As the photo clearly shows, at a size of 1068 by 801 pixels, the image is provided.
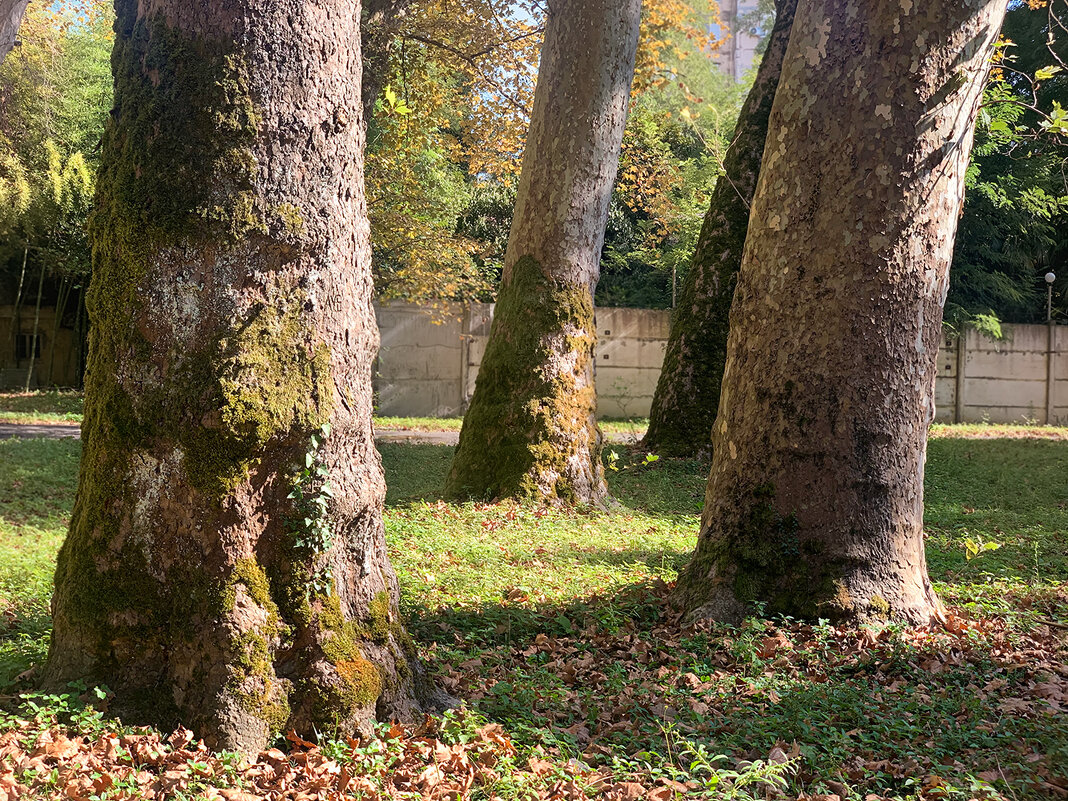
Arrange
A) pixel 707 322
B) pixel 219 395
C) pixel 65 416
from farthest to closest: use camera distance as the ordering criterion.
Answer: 1. pixel 65 416
2. pixel 707 322
3. pixel 219 395

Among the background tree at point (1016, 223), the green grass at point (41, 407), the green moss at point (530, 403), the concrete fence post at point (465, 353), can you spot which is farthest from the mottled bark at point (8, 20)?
the background tree at point (1016, 223)

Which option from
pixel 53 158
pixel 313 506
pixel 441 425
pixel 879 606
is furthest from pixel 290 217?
pixel 53 158

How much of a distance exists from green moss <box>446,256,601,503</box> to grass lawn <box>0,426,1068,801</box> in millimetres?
907

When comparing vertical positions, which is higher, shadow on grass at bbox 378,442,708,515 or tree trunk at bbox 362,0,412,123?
tree trunk at bbox 362,0,412,123

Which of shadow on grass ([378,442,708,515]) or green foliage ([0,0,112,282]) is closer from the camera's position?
shadow on grass ([378,442,708,515])

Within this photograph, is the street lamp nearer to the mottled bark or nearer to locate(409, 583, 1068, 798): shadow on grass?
locate(409, 583, 1068, 798): shadow on grass

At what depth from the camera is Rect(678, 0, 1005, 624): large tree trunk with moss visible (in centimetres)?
460

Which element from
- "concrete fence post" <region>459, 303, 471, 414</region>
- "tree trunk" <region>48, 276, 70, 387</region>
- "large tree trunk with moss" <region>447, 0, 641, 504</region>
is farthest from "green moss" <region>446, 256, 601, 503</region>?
"tree trunk" <region>48, 276, 70, 387</region>

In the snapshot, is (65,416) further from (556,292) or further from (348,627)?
(348,627)

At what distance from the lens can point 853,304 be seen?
182 inches

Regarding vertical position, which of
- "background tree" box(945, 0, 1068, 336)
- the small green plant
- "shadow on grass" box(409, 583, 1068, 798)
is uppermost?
"background tree" box(945, 0, 1068, 336)

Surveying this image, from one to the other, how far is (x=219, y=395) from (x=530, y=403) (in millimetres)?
5721

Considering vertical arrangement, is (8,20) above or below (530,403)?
above

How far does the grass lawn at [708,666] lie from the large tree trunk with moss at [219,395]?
0.77 m
